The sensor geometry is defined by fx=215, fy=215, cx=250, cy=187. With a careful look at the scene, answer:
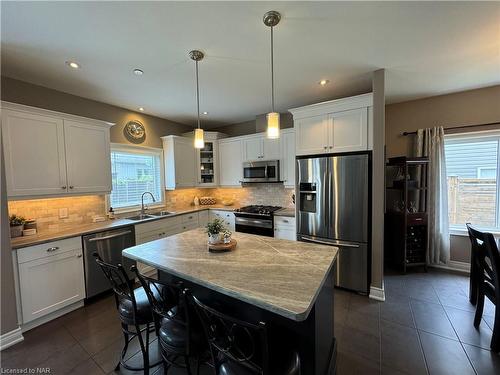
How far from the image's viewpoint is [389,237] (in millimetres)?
3609

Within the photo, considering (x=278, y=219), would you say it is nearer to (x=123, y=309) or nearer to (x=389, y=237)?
(x=389, y=237)

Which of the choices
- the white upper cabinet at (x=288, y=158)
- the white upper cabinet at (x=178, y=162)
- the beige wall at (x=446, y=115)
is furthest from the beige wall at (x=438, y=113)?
the white upper cabinet at (x=178, y=162)

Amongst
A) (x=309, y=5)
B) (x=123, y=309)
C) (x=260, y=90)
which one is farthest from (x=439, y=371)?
(x=260, y=90)

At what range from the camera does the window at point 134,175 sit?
3.53m

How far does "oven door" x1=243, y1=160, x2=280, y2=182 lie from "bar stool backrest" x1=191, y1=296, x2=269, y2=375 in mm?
2855

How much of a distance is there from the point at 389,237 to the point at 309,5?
3536 millimetres

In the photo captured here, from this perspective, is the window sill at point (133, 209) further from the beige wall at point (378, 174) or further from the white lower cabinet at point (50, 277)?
the beige wall at point (378, 174)

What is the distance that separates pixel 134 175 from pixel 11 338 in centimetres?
244

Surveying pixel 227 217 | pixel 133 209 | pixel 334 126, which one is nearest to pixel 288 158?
pixel 334 126

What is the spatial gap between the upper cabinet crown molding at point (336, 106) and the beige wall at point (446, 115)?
1440mm

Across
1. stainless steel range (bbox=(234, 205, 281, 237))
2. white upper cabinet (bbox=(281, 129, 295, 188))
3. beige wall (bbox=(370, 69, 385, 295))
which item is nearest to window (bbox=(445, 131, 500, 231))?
beige wall (bbox=(370, 69, 385, 295))

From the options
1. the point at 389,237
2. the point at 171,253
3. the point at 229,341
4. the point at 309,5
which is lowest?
the point at 389,237

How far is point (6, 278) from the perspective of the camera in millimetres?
2002

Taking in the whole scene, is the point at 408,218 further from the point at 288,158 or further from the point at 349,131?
the point at 288,158
